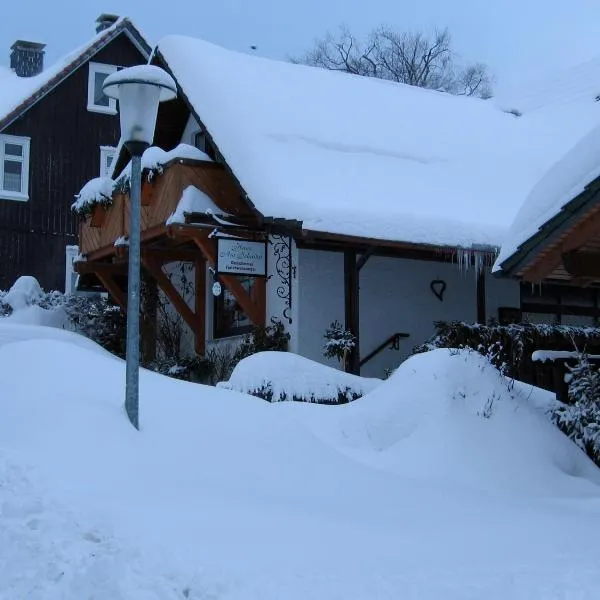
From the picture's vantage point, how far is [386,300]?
48.3ft

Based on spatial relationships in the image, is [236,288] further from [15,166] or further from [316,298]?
[15,166]

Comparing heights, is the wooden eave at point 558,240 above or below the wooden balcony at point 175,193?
below

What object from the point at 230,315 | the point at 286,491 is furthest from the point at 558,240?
the point at 230,315

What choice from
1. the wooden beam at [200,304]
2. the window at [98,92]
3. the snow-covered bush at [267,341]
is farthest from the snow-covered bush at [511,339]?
the window at [98,92]

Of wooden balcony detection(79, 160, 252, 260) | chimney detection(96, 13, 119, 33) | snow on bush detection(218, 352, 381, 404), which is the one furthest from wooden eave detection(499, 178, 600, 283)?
chimney detection(96, 13, 119, 33)

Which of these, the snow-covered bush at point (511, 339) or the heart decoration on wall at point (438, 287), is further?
the heart decoration on wall at point (438, 287)

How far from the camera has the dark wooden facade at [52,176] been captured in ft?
79.9

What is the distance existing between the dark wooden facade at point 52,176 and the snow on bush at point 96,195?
7.73 m

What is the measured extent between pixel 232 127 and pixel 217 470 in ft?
26.7

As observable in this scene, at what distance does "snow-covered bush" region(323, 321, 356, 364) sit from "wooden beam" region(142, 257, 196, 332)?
11.3 feet

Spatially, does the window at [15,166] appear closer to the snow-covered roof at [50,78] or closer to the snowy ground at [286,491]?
the snow-covered roof at [50,78]

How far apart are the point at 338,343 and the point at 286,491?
6657 mm

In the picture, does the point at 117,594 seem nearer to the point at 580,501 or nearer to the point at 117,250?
the point at 580,501

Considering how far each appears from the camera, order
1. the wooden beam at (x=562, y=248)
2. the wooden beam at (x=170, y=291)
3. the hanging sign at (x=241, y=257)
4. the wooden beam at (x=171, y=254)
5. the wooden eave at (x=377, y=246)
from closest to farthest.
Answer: the wooden beam at (x=562, y=248)
the wooden eave at (x=377, y=246)
the hanging sign at (x=241, y=257)
the wooden beam at (x=170, y=291)
the wooden beam at (x=171, y=254)
